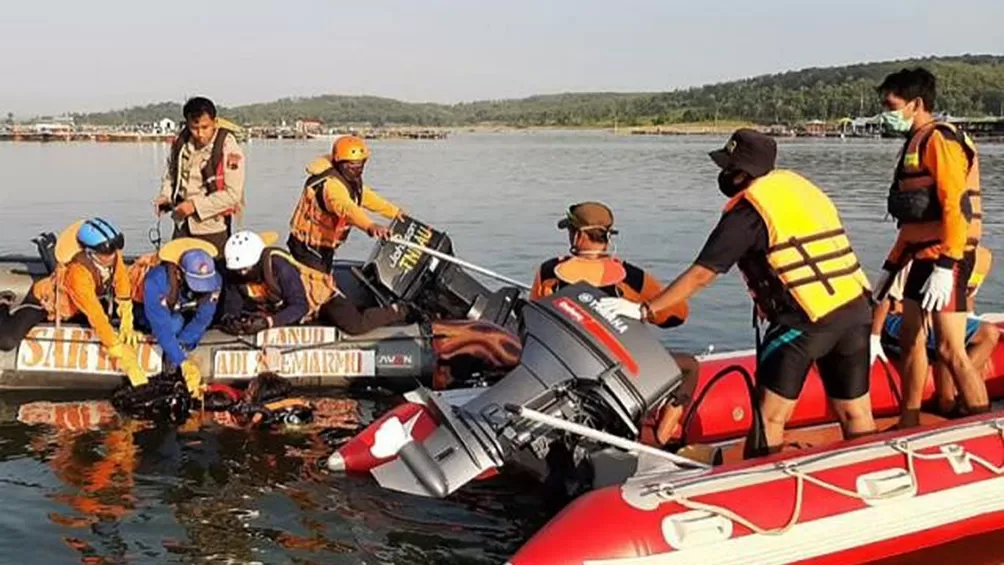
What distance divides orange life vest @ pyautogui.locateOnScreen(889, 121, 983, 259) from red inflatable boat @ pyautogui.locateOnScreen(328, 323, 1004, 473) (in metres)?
1.07

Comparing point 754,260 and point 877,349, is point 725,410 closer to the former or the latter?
point 877,349

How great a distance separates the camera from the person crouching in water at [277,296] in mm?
7836

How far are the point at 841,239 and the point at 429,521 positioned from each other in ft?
8.12

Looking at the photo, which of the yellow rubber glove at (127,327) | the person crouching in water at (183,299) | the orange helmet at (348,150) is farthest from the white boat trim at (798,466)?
the orange helmet at (348,150)

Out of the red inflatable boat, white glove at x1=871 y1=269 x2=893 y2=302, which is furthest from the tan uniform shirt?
white glove at x1=871 y1=269 x2=893 y2=302

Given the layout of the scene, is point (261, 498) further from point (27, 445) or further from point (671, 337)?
point (671, 337)

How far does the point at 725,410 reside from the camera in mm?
6320

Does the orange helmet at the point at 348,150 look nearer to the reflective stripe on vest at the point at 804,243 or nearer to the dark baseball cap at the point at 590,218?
the dark baseball cap at the point at 590,218

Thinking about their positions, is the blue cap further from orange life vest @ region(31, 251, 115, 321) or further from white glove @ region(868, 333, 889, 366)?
white glove @ region(868, 333, 889, 366)

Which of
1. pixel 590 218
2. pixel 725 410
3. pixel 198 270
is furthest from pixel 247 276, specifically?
pixel 725 410

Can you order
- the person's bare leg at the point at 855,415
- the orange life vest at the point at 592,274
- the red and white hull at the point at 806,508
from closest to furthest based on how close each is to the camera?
the red and white hull at the point at 806,508 → the person's bare leg at the point at 855,415 → the orange life vest at the point at 592,274

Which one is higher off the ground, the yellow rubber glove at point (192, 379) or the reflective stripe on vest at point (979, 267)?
the reflective stripe on vest at point (979, 267)

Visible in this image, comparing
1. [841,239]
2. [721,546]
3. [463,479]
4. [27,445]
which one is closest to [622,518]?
[721,546]

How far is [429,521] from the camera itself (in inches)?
225
